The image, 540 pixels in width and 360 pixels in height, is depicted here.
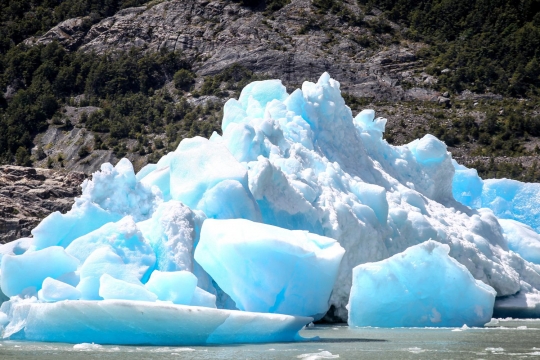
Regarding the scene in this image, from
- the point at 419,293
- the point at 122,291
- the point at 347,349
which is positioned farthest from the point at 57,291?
the point at 419,293

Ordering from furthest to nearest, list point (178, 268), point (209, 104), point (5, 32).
Result: point (5, 32), point (209, 104), point (178, 268)

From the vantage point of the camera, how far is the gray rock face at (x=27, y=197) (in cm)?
2264

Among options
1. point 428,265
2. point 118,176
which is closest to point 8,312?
point 118,176

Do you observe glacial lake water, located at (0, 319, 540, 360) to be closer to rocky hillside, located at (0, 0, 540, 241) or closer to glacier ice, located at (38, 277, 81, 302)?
glacier ice, located at (38, 277, 81, 302)

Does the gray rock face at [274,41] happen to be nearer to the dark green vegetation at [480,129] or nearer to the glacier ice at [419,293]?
the dark green vegetation at [480,129]

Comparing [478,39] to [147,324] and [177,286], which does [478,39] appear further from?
[147,324]

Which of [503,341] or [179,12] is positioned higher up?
[179,12]

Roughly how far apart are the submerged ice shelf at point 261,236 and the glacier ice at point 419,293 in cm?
4

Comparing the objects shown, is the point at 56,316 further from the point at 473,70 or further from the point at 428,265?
the point at 473,70

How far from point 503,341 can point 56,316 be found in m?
6.74

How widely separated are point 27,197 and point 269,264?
39.3ft

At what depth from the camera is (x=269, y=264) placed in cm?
1387

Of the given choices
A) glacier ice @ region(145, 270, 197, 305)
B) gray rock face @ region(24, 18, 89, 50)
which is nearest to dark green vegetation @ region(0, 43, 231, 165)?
gray rock face @ region(24, 18, 89, 50)

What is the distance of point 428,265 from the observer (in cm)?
1570
